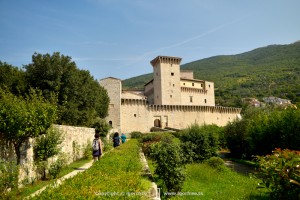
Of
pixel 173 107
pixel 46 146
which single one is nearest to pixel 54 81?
pixel 46 146

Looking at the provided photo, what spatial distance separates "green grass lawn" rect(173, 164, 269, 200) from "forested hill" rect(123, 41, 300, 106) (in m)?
57.7

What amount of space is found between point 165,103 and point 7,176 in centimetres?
4726

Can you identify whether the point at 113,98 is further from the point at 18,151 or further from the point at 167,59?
the point at 18,151

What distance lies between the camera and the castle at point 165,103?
149 ft

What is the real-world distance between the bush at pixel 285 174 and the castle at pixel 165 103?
36.6 metres

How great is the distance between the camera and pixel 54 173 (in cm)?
933

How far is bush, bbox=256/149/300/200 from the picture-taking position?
20.4 ft

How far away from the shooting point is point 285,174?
6305mm

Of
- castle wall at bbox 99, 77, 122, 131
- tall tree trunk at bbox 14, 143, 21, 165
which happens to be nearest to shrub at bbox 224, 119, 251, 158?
tall tree trunk at bbox 14, 143, 21, 165

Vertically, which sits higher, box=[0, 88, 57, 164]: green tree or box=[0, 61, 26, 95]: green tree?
box=[0, 61, 26, 95]: green tree

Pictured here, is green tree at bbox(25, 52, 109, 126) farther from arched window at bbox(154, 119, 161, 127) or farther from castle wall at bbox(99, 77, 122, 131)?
arched window at bbox(154, 119, 161, 127)

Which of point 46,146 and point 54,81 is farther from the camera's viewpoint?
point 54,81

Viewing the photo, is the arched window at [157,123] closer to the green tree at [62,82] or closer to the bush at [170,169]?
the green tree at [62,82]

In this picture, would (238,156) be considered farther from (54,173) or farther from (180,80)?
(180,80)
